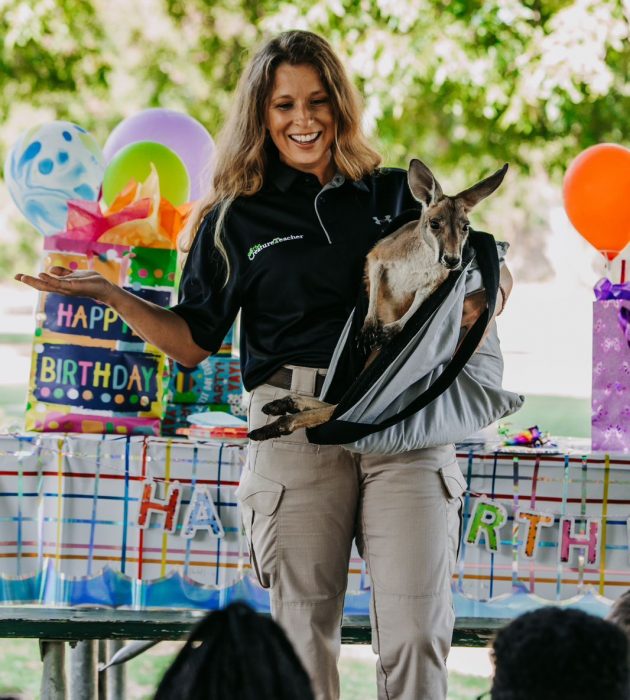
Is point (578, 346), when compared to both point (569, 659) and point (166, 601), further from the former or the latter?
point (569, 659)

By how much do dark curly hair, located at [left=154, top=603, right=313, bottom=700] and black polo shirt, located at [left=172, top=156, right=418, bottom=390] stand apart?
98 centimetres

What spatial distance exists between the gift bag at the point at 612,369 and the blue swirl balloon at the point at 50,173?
1529 mm

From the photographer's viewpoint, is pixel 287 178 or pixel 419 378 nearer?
pixel 419 378

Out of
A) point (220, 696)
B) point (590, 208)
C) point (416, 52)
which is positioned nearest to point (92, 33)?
point (416, 52)

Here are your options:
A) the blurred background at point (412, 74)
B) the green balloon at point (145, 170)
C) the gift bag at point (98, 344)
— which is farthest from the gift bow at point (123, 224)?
the blurred background at point (412, 74)

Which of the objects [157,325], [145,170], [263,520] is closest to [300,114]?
[157,325]

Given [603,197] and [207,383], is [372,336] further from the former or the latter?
[603,197]

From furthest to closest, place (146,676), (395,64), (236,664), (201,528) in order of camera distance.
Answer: (395,64)
(146,676)
(201,528)
(236,664)

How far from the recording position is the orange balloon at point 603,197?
311 cm

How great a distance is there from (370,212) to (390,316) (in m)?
0.28

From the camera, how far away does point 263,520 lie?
2.22m

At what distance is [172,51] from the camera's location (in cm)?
919

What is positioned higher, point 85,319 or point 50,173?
point 50,173

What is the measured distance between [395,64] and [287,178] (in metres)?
4.92
